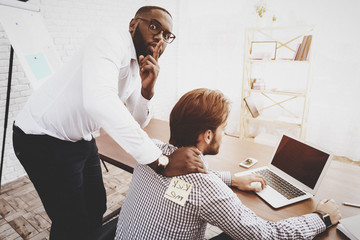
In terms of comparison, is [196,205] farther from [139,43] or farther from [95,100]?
[139,43]

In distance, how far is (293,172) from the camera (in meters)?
1.25

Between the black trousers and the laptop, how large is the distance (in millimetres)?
849

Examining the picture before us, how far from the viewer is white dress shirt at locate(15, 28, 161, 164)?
834 millimetres

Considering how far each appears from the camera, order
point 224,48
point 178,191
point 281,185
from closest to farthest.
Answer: point 178,191 < point 281,185 < point 224,48

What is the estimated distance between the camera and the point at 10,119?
253cm

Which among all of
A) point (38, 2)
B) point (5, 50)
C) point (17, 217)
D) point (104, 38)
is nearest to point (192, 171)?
point (104, 38)

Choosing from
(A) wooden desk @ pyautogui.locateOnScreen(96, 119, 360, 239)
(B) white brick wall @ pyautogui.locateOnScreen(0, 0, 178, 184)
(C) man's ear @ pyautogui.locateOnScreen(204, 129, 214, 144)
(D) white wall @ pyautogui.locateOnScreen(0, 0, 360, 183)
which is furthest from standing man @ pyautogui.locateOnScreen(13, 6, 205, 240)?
(D) white wall @ pyautogui.locateOnScreen(0, 0, 360, 183)

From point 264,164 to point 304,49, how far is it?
7.06 ft

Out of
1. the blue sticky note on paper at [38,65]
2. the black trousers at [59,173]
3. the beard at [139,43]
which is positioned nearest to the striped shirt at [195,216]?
the black trousers at [59,173]

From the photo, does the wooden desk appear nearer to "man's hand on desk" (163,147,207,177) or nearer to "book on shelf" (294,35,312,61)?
"man's hand on desk" (163,147,207,177)

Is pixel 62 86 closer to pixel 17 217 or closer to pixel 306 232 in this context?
pixel 306 232

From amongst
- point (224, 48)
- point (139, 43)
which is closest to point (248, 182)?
point (139, 43)

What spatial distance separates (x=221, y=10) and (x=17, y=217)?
153 inches

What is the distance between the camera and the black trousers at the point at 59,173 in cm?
111
